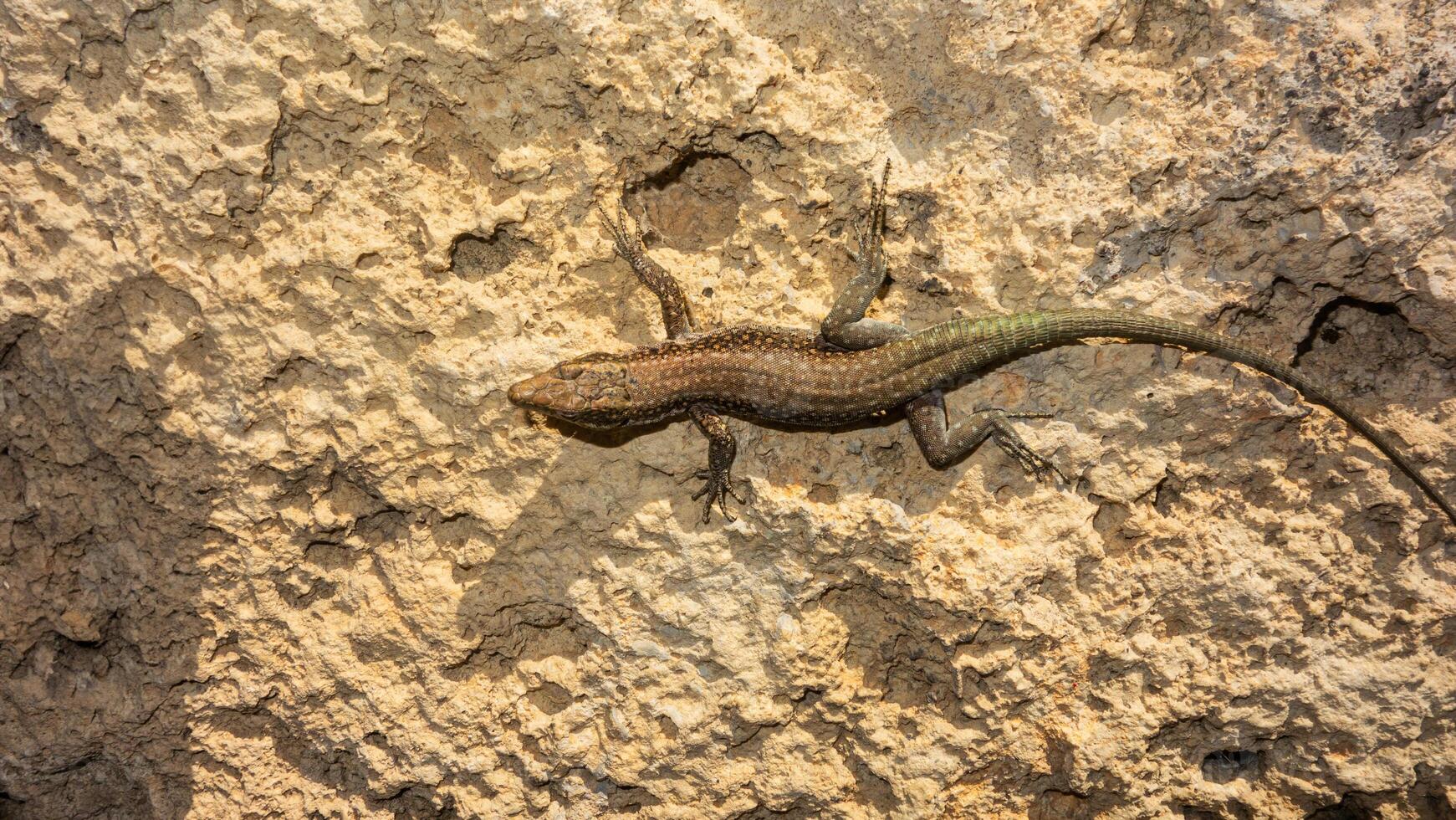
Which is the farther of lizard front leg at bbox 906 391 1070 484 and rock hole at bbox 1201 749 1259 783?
rock hole at bbox 1201 749 1259 783

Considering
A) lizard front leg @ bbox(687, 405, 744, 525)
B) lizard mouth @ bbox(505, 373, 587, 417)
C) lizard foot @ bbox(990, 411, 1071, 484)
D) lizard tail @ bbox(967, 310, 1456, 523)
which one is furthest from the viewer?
lizard front leg @ bbox(687, 405, 744, 525)

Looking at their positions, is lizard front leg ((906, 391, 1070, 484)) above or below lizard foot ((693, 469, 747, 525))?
above

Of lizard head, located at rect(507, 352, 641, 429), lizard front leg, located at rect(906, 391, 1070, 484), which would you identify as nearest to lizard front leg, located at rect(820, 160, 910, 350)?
lizard front leg, located at rect(906, 391, 1070, 484)

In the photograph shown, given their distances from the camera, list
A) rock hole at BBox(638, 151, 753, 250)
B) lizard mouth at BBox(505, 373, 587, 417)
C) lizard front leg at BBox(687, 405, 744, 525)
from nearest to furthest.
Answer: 1. lizard mouth at BBox(505, 373, 587, 417)
2. lizard front leg at BBox(687, 405, 744, 525)
3. rock hole at BBox(638, 151, 753, 250)

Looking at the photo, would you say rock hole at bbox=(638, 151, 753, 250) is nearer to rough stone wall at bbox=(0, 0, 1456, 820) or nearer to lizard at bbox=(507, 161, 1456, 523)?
rough stone wall at bbox=(0, 0, 1456, 820)

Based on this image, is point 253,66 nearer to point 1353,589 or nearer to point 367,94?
point 367,94

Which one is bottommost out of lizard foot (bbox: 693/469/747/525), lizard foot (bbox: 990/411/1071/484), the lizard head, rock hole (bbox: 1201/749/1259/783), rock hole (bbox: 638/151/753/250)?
rock hole (bbox: 1201/749/1259/783)

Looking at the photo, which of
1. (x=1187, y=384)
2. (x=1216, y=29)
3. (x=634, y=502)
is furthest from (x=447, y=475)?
(x=1216, y=29)

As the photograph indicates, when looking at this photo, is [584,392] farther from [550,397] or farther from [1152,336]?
[1152,336]

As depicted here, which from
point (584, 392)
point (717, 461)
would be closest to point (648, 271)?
point (584, 392)
